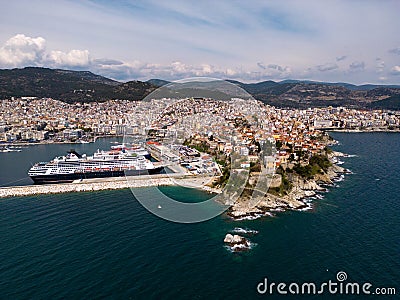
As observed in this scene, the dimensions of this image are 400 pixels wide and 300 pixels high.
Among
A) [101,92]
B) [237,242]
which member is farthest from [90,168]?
[101,92]

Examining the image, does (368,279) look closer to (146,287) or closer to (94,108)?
(146,287)

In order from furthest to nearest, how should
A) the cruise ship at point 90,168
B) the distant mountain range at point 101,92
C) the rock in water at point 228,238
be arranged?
1. the distant mountain range at point 101,92
2. the cruise ship at point 90,168
3. the rock in water at point 228,238

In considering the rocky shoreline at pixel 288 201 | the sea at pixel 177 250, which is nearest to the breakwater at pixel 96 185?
the sea at pixel 177 250

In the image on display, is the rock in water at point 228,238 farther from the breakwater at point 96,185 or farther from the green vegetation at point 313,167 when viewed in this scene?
the green vegetation at point 313,167

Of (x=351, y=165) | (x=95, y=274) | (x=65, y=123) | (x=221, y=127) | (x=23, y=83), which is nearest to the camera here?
(x=95, y=274)

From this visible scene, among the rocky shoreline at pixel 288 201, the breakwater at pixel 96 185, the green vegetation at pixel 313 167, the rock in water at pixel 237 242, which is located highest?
the green vegetation at pixel 313 167

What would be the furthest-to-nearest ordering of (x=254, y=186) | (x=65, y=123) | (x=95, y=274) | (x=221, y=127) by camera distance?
(x=65, y=123), (x=221, y=127), (x=254, y=186), (x=95, y=274)

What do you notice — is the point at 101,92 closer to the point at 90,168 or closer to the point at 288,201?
the point at 90,168

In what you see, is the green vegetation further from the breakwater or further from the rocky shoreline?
the breakwater

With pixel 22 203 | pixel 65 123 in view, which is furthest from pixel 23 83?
pixel 22 203
